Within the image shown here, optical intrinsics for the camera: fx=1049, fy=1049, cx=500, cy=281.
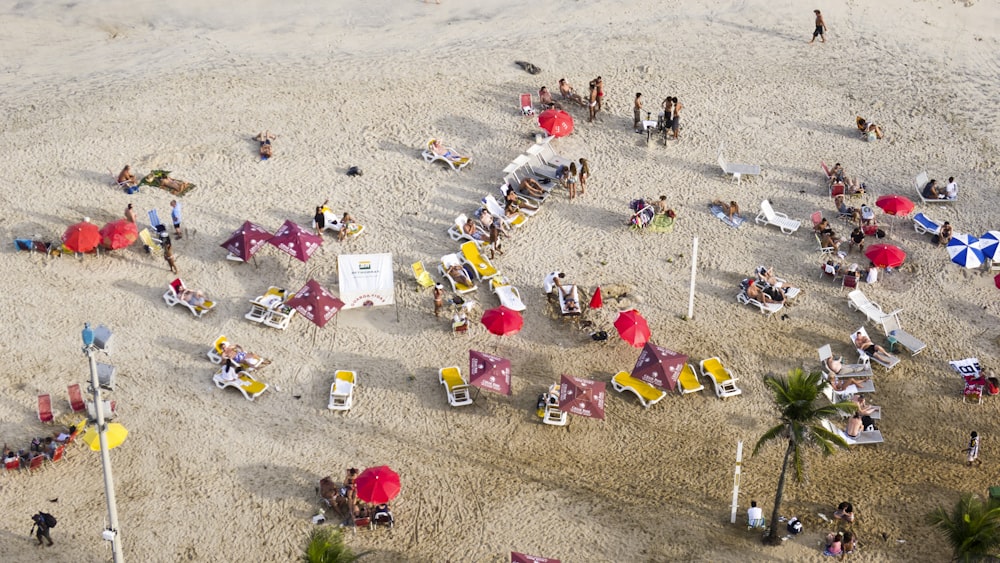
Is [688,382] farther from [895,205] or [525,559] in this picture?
[895,205]

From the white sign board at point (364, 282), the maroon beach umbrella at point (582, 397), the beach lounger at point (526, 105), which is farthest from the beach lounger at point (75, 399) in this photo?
the beach lounger at point (526, 105)

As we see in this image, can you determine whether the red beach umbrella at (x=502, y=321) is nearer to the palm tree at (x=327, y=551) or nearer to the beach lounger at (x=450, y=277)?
the beach lounger at (x=450, y=277)

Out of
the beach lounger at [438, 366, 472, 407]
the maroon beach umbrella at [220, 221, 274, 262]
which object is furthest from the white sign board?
the beach lounger at [438, 366, 472, 407]

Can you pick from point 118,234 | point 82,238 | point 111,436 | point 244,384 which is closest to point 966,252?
point 244,384

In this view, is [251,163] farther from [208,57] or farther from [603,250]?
[603,250]

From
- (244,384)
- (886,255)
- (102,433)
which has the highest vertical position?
(102,433)

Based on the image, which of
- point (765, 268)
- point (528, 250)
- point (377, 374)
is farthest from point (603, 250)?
point (377, 374)
